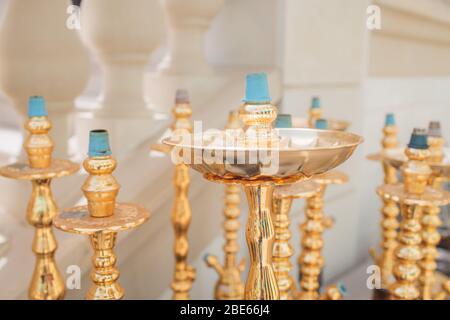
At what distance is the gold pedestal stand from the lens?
0.50m

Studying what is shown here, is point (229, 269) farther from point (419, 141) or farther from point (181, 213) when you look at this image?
point (419, 141)

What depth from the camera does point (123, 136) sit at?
1.05m

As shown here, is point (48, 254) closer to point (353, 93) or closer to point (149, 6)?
point (149, 6)

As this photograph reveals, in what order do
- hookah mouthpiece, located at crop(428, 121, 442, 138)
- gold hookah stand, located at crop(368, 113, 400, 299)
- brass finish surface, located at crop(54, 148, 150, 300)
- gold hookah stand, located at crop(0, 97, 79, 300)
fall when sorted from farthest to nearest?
gold hookah stand, located at crop(368, 113, 400, 299) < hookah mouthpiece, located at crop(428, 121, 442, 138) < gold hookah stand, located at crop(0, 97, 79, 300) < brass finish surface, located at crop(54, 148, 150, 300)

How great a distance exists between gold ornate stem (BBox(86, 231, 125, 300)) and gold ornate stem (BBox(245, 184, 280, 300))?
0.58 ft

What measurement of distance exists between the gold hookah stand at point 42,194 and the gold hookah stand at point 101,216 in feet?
0.29

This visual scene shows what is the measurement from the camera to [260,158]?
1.64 feet

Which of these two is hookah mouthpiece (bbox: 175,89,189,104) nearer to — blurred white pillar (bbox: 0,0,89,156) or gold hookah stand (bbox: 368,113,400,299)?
blurred white pillar (bbox: 0,0,89,156)

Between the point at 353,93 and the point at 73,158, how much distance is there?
0.87m

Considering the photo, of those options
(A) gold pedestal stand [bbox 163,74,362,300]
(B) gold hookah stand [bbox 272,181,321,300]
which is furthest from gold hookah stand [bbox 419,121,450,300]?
(A) gold pedestal stand [bbox 163,74,362,300]

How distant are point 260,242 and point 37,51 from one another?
526 millimetres

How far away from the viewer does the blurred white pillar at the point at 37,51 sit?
0.88 m

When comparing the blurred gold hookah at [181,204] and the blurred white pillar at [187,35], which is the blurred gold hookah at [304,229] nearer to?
the blurred gold hookah at [181,204]

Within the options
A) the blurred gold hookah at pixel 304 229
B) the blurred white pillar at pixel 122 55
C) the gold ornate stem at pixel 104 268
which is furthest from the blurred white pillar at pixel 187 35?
the gold ornate stem at pixel 104 268
